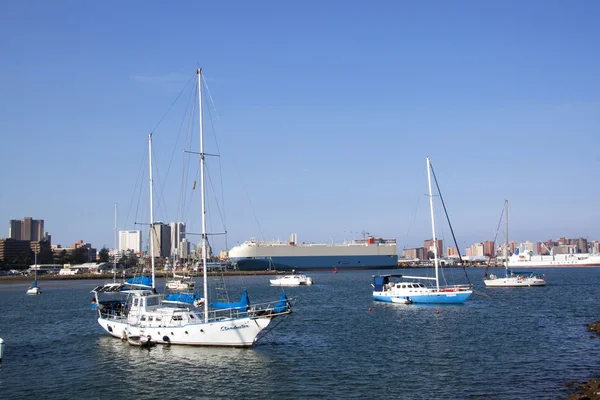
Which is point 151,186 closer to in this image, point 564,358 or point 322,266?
point 564,358

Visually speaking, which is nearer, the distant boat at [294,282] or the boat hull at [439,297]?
the boat hull at [439,297]

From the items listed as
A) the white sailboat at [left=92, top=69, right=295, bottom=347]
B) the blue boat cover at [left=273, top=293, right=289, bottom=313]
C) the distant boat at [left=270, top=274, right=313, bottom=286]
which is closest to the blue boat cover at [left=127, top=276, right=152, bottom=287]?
the white sailboat at [left=92, top=69, right=295, bottom=347]

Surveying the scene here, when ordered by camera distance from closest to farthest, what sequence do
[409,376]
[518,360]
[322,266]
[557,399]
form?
[557,399], [409,376], [518,360], [322,266]

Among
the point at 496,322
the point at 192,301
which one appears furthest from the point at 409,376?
the point at 496,322

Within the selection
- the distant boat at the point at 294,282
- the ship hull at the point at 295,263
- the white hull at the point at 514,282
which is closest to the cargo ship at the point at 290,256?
the ship hull at the point at 295,263

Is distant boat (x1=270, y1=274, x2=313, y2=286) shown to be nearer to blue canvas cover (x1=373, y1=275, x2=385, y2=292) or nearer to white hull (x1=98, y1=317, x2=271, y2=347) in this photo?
blue canvas cover (x1=373, y1=275, x2=385, y2=292)

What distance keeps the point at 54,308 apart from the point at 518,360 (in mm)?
51416

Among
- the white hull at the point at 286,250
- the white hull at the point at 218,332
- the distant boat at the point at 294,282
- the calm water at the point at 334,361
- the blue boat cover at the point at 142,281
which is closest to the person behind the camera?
the calm water at the point at 334,361

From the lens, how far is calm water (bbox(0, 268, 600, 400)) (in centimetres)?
2362

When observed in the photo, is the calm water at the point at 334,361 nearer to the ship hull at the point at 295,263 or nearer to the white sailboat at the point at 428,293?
the white sailboat at the point at 428,293

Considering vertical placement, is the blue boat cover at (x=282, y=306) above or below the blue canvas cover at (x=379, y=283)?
above

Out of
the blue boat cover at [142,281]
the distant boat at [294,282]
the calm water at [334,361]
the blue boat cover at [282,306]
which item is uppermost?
the blue boat cover at [142,281]

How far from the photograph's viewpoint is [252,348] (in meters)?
31.9

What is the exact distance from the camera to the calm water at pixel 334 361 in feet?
77.5
